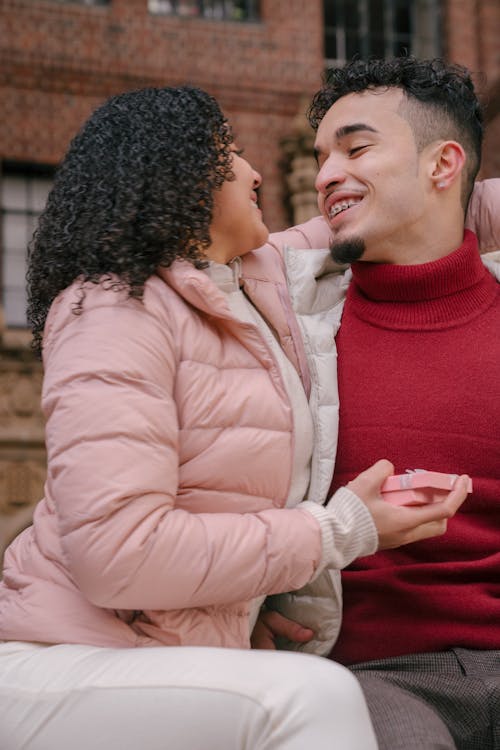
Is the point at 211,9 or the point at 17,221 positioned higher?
the point at 211,9

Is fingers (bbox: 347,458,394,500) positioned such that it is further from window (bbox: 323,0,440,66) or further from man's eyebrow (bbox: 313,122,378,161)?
window (bbox: 323,0,440,66)

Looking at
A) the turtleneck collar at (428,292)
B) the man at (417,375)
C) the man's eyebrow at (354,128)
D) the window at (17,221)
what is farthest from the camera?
the window at (17,221)

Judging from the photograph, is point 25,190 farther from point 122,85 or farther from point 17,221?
point 122,85

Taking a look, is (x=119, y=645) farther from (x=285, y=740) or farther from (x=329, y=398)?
(x=329, y=398)

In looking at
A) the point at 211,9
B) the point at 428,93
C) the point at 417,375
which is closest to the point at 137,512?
the point at 417,375

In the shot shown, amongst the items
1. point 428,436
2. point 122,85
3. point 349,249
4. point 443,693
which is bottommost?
point 443,693

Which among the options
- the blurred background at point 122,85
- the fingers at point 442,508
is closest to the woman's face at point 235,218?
the fingers at point 442,508

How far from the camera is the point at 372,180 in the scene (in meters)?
2.91

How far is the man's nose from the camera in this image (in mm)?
2943

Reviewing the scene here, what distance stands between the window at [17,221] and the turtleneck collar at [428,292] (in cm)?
888

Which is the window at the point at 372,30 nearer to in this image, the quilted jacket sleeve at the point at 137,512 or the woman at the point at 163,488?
the woman at the point at 163,488

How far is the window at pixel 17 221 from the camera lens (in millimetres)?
11453

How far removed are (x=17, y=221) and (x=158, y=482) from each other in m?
10.1

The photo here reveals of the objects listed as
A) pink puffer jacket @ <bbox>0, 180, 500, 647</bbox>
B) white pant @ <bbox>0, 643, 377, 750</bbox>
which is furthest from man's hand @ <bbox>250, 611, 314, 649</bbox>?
white pant @ <bbox>0, 643, 377, 750</bbox>
